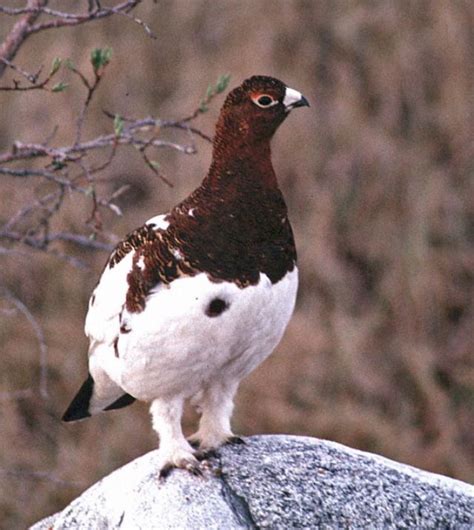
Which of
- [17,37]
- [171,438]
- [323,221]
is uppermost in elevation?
[17,37]

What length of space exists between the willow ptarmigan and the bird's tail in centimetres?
44

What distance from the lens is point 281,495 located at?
4141mm

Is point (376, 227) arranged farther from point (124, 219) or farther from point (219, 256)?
point (219, 256)

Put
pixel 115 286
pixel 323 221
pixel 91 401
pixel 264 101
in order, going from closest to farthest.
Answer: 1. pixel 264 101
2. pixel 115 286
3. pixel 91 401
4. pixel 323 221

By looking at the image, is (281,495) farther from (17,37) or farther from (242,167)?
(17,37)

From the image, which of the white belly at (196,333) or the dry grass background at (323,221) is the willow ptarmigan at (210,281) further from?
the dry grass background at (323,221)

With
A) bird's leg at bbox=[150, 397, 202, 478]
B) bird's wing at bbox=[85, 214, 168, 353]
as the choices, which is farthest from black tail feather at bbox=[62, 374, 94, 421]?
bird's leg at bbox=[150, 397, 202, 478]

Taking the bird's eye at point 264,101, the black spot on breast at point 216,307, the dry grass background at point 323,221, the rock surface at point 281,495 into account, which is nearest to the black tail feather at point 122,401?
the rock surface at point 281,495

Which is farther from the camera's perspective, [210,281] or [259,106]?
[259,106]

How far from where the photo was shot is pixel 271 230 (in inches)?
160

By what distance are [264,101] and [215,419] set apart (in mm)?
982

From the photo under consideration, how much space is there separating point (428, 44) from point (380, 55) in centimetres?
28

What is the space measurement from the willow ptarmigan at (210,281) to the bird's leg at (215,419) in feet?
0.27

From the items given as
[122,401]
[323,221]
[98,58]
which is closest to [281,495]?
[122,401]
